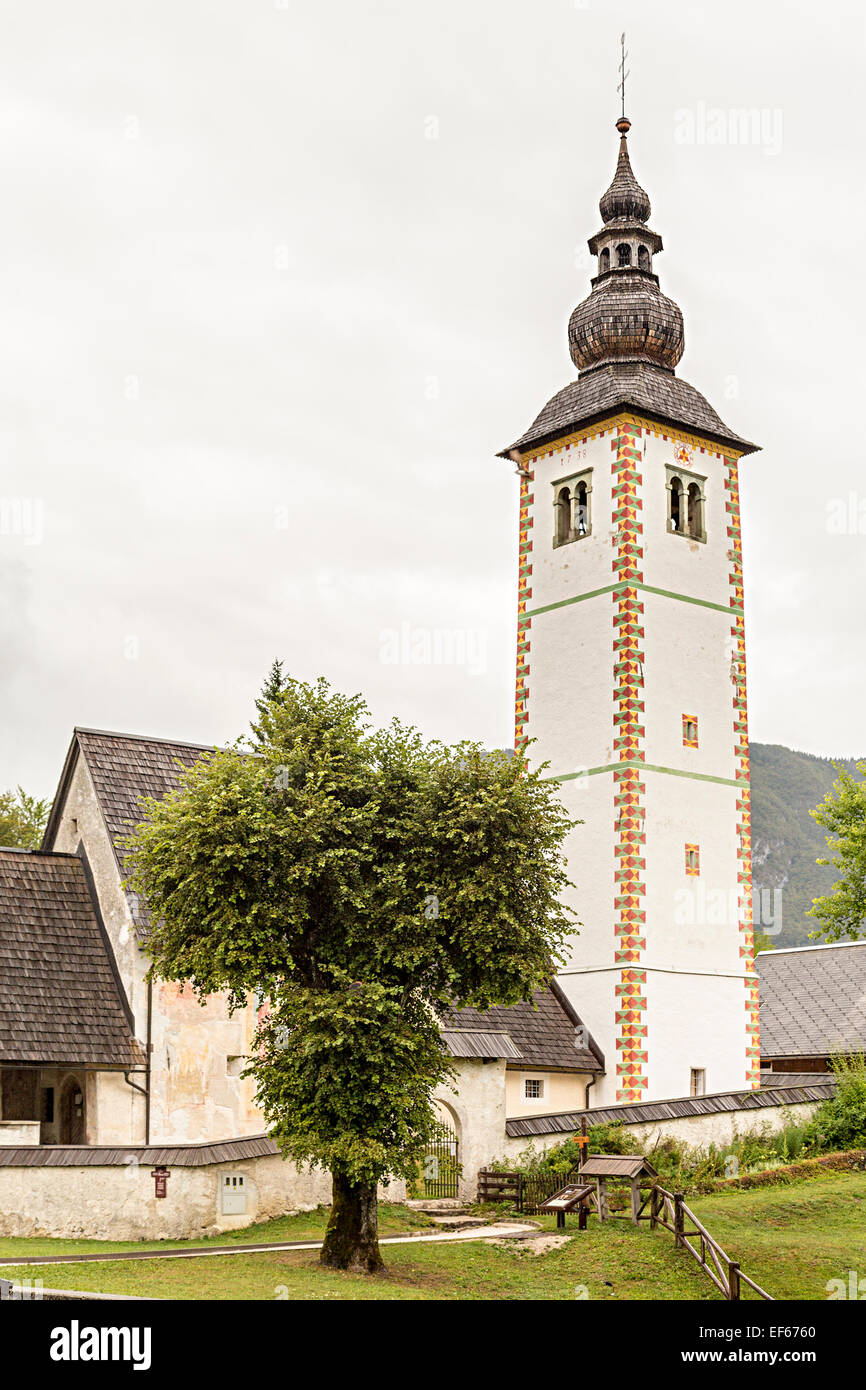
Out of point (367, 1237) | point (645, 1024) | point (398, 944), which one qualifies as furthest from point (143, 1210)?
point (645, 1024)

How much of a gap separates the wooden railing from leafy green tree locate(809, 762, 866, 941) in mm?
24331

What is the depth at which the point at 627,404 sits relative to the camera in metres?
38.1

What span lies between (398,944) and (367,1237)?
4081 mm

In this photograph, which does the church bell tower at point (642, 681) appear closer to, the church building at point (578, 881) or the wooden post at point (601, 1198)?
the church building at point (578, 881)

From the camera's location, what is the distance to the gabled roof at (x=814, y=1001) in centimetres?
4200

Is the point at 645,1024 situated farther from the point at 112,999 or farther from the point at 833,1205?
the point at 112,999

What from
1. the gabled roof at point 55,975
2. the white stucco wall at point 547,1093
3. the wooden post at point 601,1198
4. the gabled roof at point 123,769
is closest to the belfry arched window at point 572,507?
the gabled roof at point 123,769

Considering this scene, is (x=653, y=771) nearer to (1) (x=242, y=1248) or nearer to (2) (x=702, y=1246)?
(2) (x=702, y=1246)

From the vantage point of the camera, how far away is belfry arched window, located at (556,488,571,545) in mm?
39903

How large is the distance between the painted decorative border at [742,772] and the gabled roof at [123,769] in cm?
1345

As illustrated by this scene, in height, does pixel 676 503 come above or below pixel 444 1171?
above

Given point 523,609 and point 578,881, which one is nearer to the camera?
point 578,881

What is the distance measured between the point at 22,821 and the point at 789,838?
138 metres

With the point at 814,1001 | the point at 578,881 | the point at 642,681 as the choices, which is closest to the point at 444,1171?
the point at 578,881
